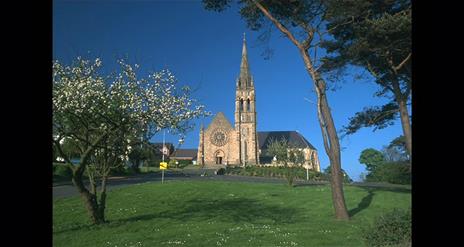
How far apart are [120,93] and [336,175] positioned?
28.7ft

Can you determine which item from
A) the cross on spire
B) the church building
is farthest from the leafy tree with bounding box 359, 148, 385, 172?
the cross on spire

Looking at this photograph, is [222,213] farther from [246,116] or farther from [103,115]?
[246,116]

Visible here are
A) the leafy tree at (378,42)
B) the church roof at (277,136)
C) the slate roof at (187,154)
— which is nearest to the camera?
the leafy tree at (378,42)

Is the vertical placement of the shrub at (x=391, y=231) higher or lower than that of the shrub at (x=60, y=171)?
higher

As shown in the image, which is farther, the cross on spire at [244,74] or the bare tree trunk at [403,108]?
the cross on spire at [244,74]

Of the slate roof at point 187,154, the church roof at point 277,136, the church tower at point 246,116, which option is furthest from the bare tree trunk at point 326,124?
the slate roof at point 187,154

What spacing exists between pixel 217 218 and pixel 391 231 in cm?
840

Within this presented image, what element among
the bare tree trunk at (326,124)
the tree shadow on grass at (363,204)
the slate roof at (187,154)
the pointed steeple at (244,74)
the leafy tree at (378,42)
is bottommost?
the tree shadow on grass at (363,204)

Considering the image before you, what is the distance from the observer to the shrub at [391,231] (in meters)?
8.27

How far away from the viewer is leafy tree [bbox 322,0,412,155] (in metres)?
14.8

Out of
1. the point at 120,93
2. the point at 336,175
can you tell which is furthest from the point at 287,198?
the point at 120,93

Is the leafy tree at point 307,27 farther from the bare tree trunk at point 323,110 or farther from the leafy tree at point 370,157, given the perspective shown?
the leafy tree at point 370,157

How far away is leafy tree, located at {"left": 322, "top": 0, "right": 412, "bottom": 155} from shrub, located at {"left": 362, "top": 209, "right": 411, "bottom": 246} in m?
8.08

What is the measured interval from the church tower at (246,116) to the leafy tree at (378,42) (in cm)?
6682
